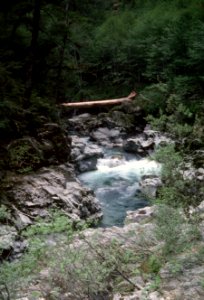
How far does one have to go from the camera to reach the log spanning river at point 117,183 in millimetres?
12755

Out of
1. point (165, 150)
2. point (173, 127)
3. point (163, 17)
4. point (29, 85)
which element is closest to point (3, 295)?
point (165, 150)

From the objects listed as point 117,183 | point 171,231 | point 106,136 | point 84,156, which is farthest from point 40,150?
point 106,136

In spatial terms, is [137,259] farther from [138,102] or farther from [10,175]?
[138,102]

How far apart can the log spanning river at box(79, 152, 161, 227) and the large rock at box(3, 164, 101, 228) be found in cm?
63

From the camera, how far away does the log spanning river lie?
41.8 ft

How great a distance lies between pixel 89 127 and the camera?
22359 mm

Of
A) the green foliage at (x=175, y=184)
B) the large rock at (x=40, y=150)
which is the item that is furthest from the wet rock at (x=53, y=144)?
the green foliage at (x=175, y=184)

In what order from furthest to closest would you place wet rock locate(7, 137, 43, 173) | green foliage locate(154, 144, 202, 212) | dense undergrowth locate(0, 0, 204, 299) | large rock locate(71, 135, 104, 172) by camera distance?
large rock locate(71, 135, 104, 172) → wet rock locate(7, 137, 43, 173) → green foliage locate(154, 144, 202, 212) → dense undergrowth locate(0, 0, 204, 299)

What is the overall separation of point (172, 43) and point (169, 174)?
17.7m

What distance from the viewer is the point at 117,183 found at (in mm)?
15047

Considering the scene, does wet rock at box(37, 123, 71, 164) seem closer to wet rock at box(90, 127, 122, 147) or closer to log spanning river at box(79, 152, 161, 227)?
log spanning river at box(79, 152, 161, 227)

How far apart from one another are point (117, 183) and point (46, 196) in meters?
4.13

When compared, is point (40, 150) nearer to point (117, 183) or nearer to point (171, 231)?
point (117, 183)

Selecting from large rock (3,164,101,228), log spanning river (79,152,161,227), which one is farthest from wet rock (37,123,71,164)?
log spanning river (79,152,161,227)
